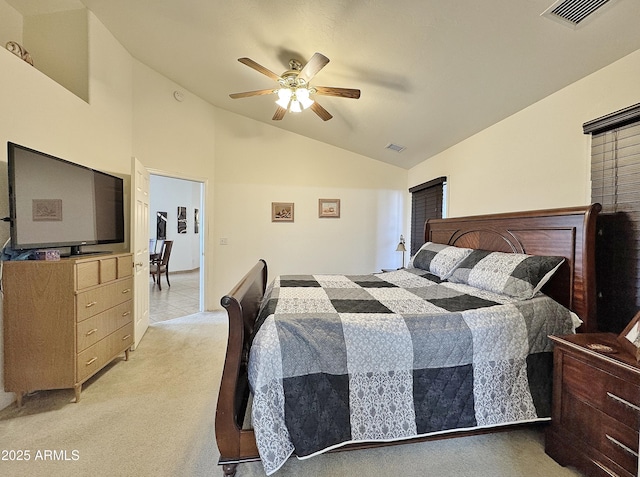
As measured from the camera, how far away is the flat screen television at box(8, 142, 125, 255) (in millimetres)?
1774

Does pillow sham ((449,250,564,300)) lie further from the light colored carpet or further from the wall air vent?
the wall air vent

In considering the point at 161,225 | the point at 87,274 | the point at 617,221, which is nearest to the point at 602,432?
the point at 617,221

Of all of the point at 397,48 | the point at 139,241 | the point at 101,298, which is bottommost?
the point at 101,298

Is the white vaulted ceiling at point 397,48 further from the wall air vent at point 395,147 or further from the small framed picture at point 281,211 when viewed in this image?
the small framed picture at point 281,211

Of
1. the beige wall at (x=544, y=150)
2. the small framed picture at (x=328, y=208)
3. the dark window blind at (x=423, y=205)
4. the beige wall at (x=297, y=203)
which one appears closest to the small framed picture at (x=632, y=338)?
the beige wall at (x=544, y=150)

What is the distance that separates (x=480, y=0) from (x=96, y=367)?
359 cm

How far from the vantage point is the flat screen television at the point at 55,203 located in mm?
1774

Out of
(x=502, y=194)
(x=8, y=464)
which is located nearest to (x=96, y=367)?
(x=8, y=464)

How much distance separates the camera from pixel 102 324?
7.22ft

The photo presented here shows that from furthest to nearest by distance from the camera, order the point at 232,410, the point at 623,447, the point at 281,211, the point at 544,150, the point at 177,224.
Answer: the point at 177,224 → the point at 281,211 → the point at 544,150 → the point at 232,410 → the point at 623,447

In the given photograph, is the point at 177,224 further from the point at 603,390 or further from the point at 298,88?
the point at 603,390

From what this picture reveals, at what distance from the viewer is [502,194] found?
8.48ft

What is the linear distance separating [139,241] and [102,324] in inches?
40.6

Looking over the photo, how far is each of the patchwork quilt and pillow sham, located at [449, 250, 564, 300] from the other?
0.12 metres
